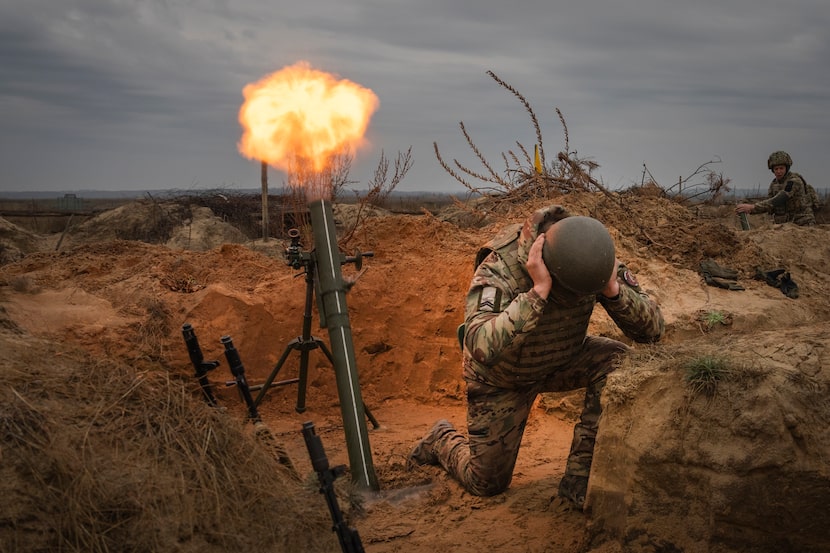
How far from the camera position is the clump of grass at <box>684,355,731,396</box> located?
3713 mm

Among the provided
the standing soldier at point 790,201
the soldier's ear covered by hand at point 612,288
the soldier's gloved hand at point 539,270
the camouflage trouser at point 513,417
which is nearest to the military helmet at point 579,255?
the soldier's gloved hand at point 539,270

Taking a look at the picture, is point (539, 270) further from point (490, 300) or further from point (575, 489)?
point (575, 489)

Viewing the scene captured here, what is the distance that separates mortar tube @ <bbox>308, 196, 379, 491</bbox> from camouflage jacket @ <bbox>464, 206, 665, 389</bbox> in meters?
0.81

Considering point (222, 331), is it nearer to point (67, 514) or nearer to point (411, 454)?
point (411, 454)

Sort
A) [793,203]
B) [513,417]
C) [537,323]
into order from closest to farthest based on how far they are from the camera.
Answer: [537,323] < [513,417] < [793,203]

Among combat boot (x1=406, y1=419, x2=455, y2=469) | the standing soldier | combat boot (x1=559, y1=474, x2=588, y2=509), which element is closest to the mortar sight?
combat boot (x1=406, y1=419, x2=455, y2=469)

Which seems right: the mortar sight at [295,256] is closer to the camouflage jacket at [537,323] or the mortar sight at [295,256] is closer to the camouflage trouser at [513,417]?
the camouflage jacket at [537,323]

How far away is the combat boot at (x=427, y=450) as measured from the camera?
5.68 m

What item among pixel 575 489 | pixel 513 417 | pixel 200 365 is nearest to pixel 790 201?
pixel 513 417

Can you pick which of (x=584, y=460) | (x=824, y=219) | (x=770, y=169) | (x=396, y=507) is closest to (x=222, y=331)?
(x=396, y=507)

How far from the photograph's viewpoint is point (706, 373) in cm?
375

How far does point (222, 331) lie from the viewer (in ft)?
24.3

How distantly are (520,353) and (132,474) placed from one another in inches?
95.8

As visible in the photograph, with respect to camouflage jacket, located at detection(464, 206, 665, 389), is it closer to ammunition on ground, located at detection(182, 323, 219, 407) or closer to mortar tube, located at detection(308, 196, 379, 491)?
mortar tube, located at detection(308, 196, 379, 491)
